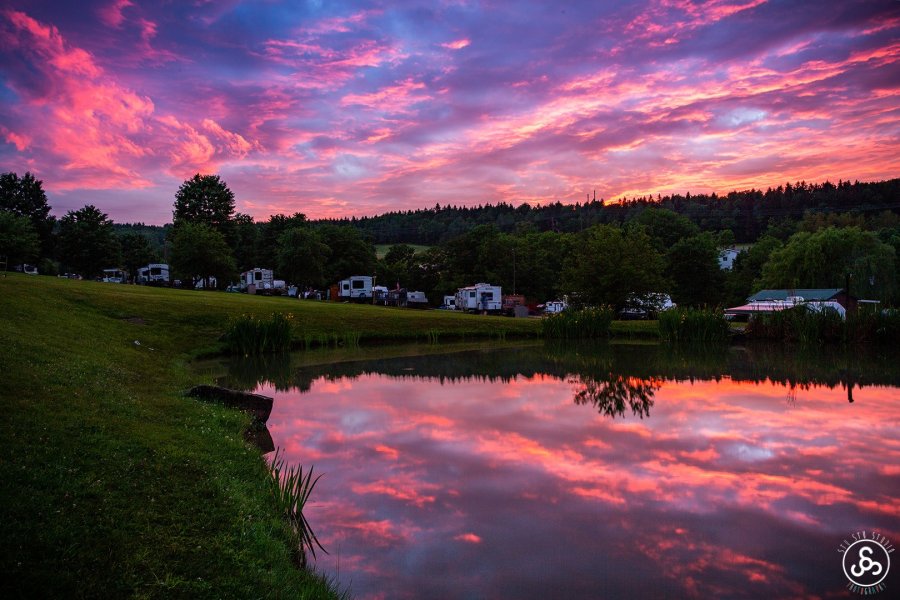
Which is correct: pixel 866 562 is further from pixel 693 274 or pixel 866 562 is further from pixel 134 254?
pixel 134 254

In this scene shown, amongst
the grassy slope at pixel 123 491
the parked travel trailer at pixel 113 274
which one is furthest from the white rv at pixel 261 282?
the grassy slope at pixel 123 491

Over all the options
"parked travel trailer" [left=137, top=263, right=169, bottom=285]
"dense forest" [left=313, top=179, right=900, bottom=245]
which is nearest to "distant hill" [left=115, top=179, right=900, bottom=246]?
"dense forest" [left=313, top=179, right=900, bottom=245]

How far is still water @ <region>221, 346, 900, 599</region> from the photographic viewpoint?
19.3ft

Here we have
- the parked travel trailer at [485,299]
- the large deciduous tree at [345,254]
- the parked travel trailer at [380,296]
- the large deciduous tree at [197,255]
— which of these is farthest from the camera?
the large deciduous tree at [345,254]

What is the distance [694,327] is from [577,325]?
6657 mm

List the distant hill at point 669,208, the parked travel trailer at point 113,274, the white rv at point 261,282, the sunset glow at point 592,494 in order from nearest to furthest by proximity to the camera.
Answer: the sunset glow at point 592,494
the white rv at point 261,282
the parked travel trailer at point 113,274
the distant hill at point 669,208

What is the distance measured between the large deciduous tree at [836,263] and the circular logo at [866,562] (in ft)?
207

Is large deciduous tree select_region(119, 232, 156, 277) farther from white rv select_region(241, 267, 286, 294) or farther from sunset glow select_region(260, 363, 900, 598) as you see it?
sunset glow select_region(260, 363, 900, 598)

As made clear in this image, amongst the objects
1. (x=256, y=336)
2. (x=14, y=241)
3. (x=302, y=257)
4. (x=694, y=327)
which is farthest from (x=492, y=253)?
(x=256, y=336)

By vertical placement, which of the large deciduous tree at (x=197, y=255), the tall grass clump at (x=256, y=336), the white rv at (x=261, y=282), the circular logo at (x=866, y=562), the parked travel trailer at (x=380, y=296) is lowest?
the circular logo at (x=866, y=562)

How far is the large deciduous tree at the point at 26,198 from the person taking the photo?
82.5m

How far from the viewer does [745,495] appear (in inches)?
314

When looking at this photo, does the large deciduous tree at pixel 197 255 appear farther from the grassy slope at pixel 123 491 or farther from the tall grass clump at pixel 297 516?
the tall grass clump at pixel 297 516

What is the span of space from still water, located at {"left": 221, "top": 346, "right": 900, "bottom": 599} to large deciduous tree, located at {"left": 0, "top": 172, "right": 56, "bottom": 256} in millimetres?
84163
